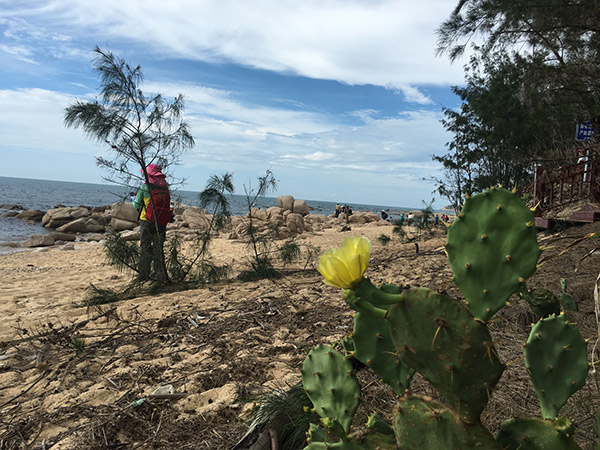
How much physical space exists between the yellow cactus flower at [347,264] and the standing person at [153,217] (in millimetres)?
5306

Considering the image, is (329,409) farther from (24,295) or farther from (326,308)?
(24,295)

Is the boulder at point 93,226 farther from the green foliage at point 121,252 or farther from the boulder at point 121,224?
the green foliage at point 121,252

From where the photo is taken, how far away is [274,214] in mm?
22078

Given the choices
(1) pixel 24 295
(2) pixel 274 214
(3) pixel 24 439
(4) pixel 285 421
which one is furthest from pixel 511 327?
(2) pixel 274 214

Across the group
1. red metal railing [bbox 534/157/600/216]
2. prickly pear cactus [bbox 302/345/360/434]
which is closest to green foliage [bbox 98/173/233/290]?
prickly pear cactus [bbox 302/345/360/434]

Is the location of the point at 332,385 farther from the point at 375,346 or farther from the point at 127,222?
the point at 127,222

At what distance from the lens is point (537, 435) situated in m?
1.09

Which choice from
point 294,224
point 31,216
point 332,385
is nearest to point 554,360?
point 332,385

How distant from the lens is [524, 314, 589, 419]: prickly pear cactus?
1.20 meters

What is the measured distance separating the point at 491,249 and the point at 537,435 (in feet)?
1.69

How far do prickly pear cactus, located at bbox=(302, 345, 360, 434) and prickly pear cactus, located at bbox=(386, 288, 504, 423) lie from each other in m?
0.40

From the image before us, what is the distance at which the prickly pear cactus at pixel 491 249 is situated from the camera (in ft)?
3.51

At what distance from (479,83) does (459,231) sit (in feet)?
57.9

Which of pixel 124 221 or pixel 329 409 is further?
pixel 124 221
